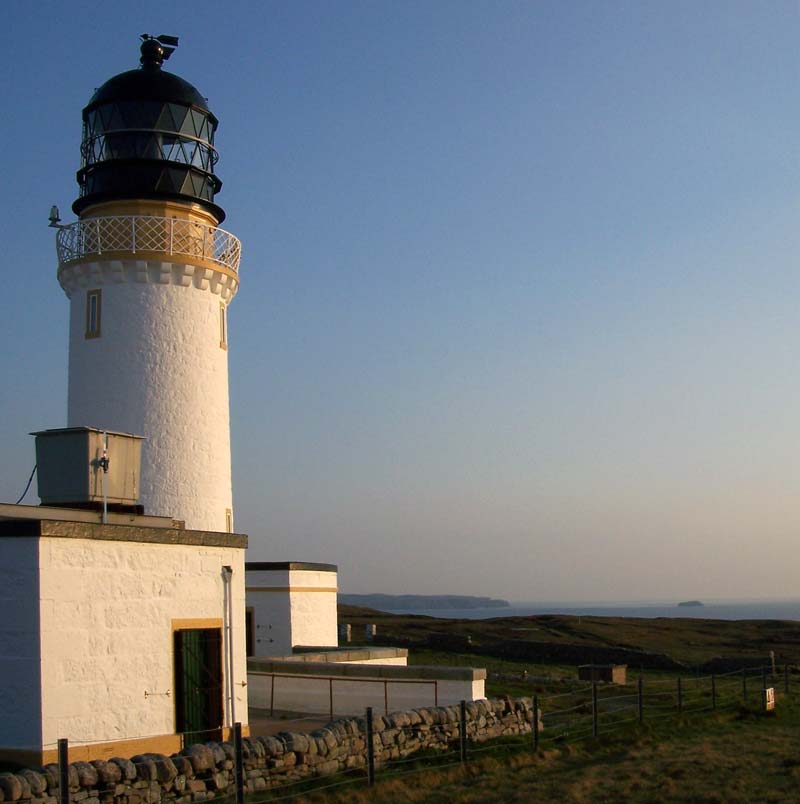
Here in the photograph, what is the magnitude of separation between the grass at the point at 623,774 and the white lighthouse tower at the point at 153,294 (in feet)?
30.9

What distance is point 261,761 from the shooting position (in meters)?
13.8

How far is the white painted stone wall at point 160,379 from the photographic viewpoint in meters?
22.1

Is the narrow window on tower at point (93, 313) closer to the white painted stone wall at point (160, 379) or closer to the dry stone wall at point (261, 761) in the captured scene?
the white painted stone wall at point (160, 379)

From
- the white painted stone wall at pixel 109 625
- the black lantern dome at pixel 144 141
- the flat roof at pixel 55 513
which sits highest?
the black lantern dome at pixel 144 141

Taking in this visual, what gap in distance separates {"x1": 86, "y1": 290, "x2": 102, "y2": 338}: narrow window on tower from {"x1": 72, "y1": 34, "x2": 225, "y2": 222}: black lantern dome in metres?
2.14

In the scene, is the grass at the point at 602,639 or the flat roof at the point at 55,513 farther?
the grass at the point at 602,639

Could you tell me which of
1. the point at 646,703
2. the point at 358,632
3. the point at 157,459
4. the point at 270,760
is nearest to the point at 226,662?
the point at 270,760

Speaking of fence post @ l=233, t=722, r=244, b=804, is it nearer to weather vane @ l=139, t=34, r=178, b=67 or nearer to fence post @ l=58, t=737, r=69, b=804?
fence post @ l=58, t=737, r=69, b=804

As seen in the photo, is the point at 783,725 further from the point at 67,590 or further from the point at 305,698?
the point at 67,590

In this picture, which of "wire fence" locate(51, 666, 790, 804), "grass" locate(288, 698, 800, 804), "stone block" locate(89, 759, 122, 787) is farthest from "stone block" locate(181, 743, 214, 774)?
"grass" locate(288, 698, 800, 804)

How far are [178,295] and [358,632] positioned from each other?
29.4 m

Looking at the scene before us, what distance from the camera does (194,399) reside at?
2270 cm

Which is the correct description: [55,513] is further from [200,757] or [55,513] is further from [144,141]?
[144,141]

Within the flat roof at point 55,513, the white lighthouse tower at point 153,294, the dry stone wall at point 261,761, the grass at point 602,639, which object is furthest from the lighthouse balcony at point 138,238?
the grass at point 602,639
